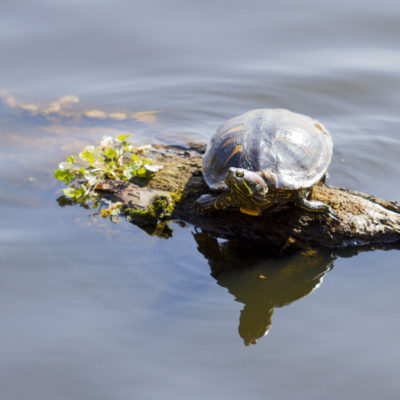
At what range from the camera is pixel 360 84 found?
24.1 ft

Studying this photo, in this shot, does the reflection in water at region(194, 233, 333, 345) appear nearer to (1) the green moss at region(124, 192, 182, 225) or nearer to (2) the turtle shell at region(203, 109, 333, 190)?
(1) the green moss at region(124, 192, 182, 225)

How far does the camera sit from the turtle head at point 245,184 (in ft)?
12.9

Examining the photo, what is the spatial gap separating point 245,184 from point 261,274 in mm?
705

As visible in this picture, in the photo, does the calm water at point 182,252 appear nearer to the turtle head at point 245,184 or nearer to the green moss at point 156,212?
the green moss at point 156,212

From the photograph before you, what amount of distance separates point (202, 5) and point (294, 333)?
267 inches

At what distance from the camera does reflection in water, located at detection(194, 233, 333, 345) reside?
3.88m

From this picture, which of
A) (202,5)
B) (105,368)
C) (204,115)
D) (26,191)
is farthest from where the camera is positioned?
(202,5)

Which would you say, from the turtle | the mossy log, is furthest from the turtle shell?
the mossy log

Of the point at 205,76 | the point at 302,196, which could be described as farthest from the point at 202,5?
the point at 302,196

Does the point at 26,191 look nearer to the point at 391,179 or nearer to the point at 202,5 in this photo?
the point at 391,179

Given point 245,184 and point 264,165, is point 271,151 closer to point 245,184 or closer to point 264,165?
point 264,165

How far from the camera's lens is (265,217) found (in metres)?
4.30

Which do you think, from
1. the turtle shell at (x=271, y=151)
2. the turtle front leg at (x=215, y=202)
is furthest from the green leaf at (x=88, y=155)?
the turtle front leg at (x=215, y=202)

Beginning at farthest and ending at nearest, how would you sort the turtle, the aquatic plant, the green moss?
the aquatic plant, the green moss, the turtle
